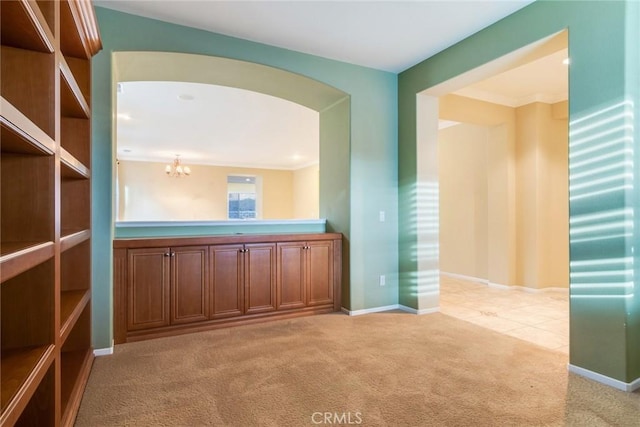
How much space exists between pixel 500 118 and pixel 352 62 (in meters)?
2.57

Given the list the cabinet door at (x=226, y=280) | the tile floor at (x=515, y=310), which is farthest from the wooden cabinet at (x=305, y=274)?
the tile floor at (x=515, y=310)

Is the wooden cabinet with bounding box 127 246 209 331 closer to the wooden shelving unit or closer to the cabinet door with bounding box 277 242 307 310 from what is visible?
the cabinet door with bounding box 277 242 307 310

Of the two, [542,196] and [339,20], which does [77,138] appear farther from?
[542,196]

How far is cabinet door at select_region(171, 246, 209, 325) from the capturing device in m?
3.10

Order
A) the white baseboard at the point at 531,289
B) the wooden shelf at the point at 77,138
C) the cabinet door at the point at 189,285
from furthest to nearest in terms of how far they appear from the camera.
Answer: the white baseboard at the point at 531,289 → the cabinet door at the point at 189,285 → the wooden shelf at the point at 77,138

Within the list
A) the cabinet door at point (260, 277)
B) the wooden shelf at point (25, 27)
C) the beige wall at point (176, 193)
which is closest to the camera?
the wooden shelf at point (25, 27)

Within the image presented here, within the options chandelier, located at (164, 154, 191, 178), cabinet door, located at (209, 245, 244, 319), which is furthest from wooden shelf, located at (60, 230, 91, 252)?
chandelier, located at (164, 154, 191, 178)

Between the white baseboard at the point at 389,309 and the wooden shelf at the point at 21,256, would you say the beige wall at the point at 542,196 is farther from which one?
the wooden shelf at the point at 21,256

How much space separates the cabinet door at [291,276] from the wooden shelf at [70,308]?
1.71 meters

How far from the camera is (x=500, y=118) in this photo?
4.96 metres

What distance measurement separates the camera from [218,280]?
3283mm

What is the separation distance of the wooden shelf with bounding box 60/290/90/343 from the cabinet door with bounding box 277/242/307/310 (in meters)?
1.71

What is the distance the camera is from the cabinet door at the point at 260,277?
3.42 meters

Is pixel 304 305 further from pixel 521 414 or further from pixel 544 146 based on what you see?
pixel 544 146
